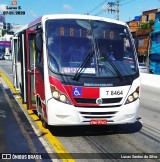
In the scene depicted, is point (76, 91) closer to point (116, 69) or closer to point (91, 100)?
point (91, 100)

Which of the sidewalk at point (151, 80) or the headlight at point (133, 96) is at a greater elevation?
the headlight at point (133, 96)

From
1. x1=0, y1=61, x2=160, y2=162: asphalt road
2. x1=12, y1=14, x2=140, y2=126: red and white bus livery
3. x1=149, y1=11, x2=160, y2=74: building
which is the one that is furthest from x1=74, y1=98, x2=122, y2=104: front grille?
x1=149, y1=11, x2=160, y2=74: building

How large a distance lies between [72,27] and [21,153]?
2.98 metres

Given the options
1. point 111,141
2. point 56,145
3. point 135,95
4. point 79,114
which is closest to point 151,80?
point 135,95

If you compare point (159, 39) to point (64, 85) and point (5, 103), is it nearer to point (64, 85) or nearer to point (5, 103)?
point (5, 103)

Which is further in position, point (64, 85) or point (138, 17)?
point (138, 17)

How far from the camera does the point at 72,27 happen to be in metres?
7.34

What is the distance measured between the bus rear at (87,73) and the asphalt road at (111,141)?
40cm

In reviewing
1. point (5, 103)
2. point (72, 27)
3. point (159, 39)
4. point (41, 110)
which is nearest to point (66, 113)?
point (41, 110)

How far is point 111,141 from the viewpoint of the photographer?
22.5 ft

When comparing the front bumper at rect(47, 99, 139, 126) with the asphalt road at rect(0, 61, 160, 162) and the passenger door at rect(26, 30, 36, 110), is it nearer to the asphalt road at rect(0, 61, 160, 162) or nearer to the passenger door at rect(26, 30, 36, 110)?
the asphalt road at rect(0, 61, 160, 162)

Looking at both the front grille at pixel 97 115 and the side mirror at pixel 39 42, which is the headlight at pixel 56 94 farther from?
the side mirror at pixel 39 42

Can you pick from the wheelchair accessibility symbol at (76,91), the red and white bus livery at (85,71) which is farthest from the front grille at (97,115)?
the wheelchair accessibility symbol at (76,91)

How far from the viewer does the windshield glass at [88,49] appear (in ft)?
22.9
